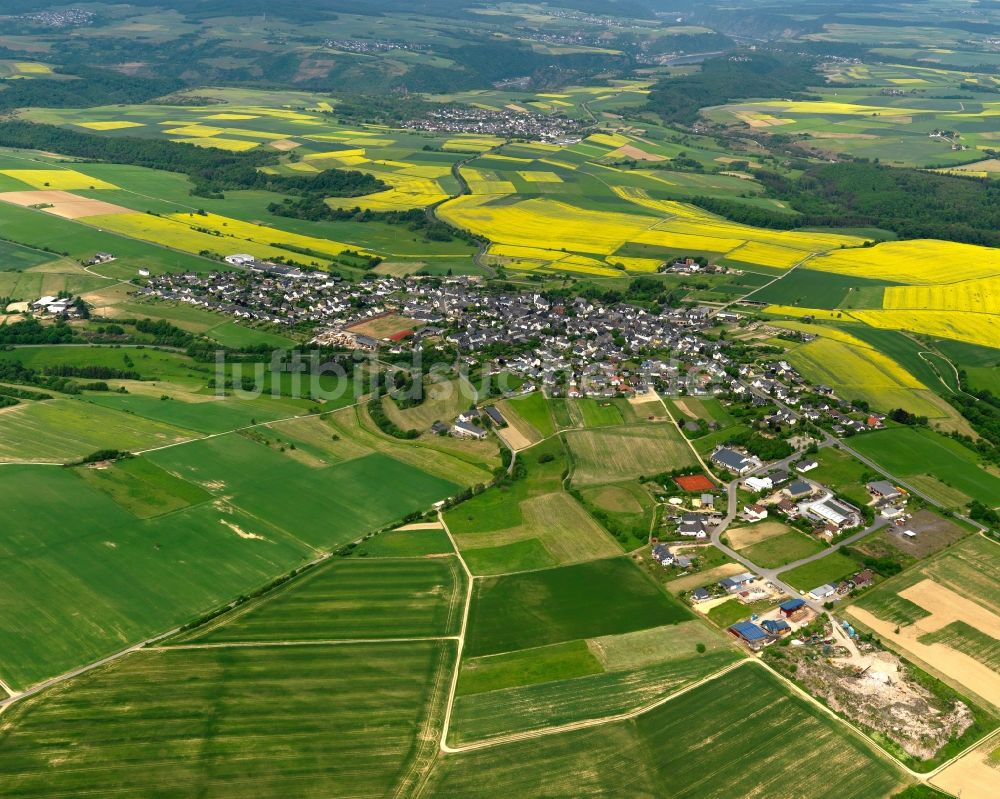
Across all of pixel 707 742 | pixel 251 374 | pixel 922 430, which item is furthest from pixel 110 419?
pixel 922 430

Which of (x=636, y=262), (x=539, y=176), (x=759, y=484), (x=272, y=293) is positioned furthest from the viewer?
(x=539, y=176)

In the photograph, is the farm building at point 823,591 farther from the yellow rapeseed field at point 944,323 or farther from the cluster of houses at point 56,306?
the cluster of houses at point 56,306

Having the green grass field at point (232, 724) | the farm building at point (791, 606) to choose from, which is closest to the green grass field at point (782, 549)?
the farm building at point (791, 606)

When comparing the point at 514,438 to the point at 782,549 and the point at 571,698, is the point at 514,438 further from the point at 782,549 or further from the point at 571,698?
the point at 571,698

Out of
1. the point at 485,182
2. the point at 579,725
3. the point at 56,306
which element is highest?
the point at 485,182

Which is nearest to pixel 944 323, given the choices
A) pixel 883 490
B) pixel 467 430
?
pixel 883 490
